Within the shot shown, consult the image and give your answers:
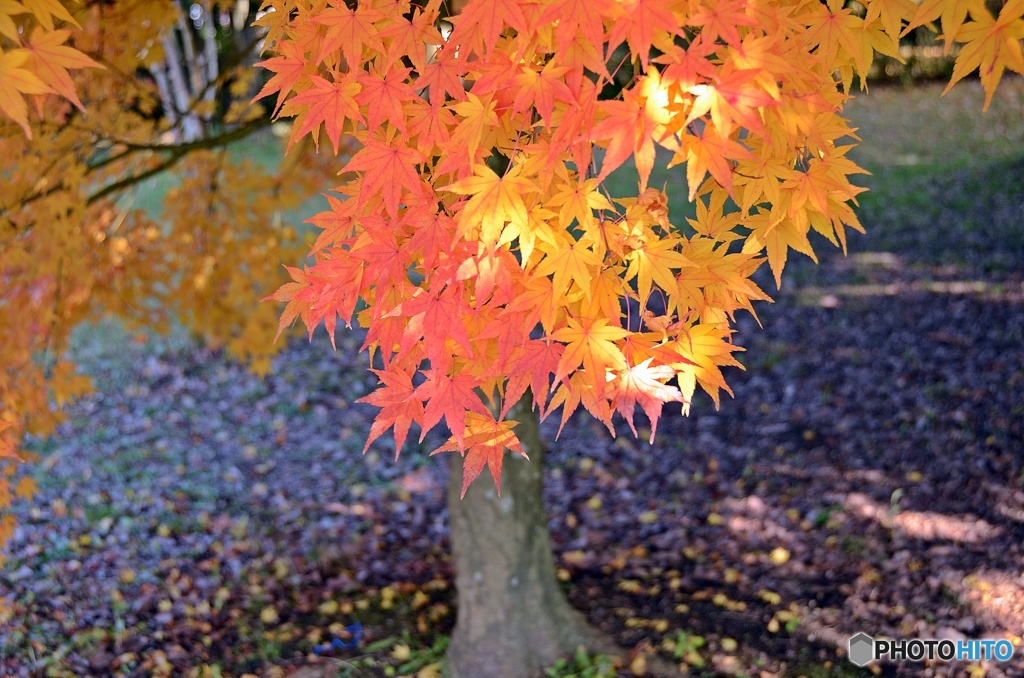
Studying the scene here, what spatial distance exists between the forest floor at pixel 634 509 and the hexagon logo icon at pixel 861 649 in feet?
0.14

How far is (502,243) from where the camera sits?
1.26 metres

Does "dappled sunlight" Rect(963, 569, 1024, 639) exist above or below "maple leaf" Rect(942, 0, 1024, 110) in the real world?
below

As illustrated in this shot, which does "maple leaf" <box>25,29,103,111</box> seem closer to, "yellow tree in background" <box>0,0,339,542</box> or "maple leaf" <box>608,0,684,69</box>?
"yellow tree in background" <box>0,0,339,542</box>

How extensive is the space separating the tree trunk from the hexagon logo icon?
869 millimetres

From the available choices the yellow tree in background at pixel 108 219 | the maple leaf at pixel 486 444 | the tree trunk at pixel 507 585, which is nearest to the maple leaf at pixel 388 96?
the maple leaf at pixel 486 444

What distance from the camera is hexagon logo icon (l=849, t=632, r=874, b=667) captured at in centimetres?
265

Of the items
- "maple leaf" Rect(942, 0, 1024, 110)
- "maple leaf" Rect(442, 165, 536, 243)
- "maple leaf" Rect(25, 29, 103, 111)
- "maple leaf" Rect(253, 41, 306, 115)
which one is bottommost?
"maple leaf" Rect(442, 165, 536, 243)

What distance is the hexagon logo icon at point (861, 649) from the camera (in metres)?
2.65

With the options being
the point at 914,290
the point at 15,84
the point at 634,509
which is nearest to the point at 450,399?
the point at 15,84

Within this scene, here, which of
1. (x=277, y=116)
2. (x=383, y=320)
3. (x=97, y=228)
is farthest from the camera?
(x=97, y=228)

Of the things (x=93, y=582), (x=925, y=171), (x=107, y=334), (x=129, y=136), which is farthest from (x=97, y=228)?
(x=925, y=171)

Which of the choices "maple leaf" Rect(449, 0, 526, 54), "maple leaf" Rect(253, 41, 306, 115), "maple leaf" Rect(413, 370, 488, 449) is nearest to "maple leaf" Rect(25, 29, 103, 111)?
"maple leaf" Rect(253, 41, 306, 115)

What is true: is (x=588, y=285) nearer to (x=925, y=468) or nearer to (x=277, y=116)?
(x=277, y=116)

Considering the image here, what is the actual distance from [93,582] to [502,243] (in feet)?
11.5
